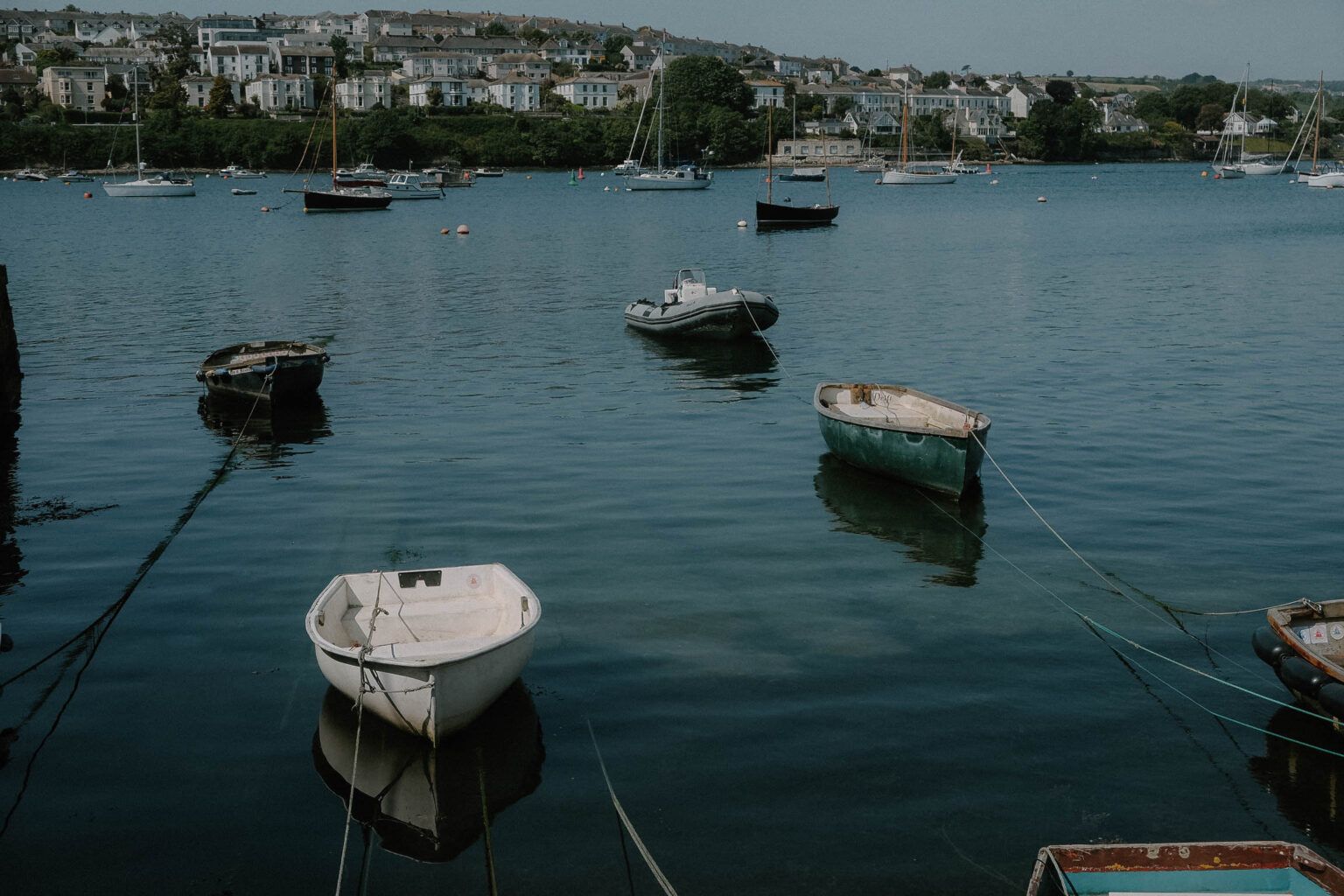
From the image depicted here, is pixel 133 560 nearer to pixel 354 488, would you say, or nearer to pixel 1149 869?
pixel 354 488

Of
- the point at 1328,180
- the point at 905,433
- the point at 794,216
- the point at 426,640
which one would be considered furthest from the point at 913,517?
the point at 1328,180

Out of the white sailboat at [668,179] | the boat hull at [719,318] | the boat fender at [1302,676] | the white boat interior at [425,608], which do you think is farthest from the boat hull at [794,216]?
the boat fender at [1302,676]

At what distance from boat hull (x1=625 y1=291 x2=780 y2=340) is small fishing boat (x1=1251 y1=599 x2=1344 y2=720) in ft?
82.9

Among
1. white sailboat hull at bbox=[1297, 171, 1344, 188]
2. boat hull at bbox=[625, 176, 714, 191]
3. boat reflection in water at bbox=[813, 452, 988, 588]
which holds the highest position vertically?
white sailboat hull at bbox=[1297, 171, 1344, 188]

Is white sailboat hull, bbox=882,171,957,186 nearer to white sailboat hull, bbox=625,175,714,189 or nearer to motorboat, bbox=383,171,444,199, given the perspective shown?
white sailboat hull, bbox=625,175,714,189

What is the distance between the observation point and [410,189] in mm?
132000

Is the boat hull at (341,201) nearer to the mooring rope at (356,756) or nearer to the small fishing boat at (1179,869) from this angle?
the mooring rope at (356,756)

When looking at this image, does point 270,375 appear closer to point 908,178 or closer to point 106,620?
point 106,620

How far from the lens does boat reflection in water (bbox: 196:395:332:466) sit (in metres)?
26.2

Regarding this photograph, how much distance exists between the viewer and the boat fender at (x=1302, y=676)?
13.0 m

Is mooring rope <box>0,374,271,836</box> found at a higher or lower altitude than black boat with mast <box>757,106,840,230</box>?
lower

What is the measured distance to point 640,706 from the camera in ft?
45.5

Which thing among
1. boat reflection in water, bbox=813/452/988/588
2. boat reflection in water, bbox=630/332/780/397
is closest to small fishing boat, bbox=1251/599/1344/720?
boat reflection in water, bbox=813/452/988/588

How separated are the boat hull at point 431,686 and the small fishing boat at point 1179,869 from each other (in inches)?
220
